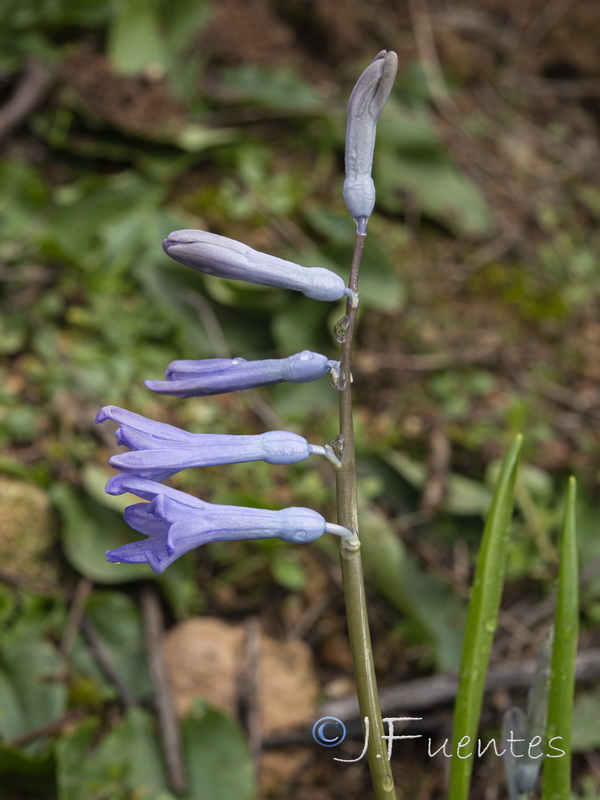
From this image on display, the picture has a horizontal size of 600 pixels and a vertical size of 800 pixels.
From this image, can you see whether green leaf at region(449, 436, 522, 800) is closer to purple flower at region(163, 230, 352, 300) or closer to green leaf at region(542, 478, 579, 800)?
green leaf at region(542, 478, 579, 800)

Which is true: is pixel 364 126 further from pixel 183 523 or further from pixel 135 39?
pixel 135 39

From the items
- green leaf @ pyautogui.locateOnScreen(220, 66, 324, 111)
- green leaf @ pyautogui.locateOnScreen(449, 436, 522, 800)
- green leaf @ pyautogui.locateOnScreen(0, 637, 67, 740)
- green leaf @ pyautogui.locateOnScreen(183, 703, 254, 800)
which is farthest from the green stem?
green leaf @ pyautogui.locateOnScreen(220, 66, 324, 111)

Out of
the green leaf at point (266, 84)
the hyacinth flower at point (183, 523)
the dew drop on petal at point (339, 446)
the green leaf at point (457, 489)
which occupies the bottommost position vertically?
the green leaf at point (457, 489)

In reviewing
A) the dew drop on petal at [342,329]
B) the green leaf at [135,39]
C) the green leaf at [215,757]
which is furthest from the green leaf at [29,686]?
the green leaf at [135,39]

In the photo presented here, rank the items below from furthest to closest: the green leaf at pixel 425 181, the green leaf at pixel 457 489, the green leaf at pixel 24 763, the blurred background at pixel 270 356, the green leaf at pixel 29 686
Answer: the green leaf at pixel 425 181, the green leaf at pixel 457 489, the blurred background at pixel 270 356, the green leaf at pixel 29 686, the green leaf at pixel 24 763

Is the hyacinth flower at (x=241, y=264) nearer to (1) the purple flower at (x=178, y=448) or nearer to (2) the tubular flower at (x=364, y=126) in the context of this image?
(2) the tubular flower at (x=364, y=126)
